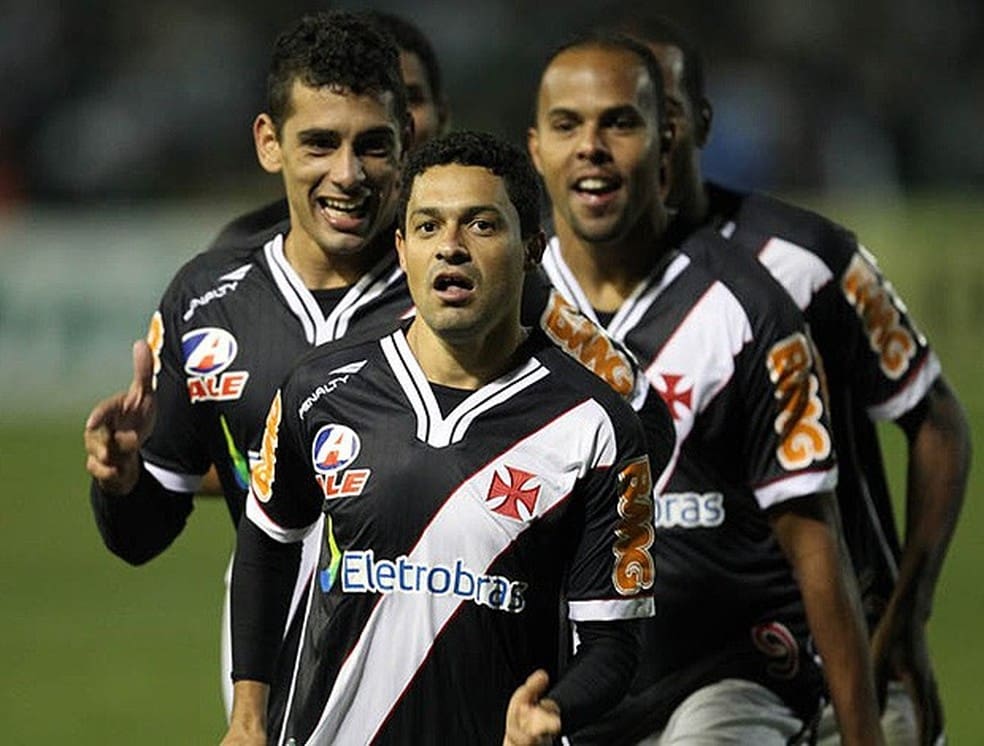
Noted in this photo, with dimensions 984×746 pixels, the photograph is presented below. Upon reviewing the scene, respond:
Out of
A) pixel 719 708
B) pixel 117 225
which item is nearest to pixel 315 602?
pixel 719 708

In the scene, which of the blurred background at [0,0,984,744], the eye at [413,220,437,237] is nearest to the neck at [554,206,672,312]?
the eye at [413,220,437,237]

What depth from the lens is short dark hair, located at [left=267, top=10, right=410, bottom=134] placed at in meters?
5.50

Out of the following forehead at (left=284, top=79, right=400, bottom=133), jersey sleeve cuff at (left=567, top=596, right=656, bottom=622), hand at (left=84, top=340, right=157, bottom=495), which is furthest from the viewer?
forehead at (left=284, top=79, right=400, bottom=133)

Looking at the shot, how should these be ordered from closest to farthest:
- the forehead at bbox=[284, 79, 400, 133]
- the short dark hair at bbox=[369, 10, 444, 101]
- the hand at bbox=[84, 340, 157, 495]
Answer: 1. the hand at bbox=[84, 340, 157, 495]
2. the forehead at bbox=[284, 79, 400, 133]
3. the short dark hair at bbox=[369, 10, 444, 101]

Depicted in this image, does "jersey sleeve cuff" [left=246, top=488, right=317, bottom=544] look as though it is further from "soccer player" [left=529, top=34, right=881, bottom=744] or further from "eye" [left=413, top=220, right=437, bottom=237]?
"soccer player" [left=529, top=34, right=881, bottom=744]

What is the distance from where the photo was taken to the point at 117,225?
61.2 ft

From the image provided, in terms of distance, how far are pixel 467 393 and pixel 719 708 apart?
1.37m

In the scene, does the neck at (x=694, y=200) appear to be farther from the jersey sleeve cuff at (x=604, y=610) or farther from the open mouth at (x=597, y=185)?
the jersey sleeve cuff at (x=604, y=610)

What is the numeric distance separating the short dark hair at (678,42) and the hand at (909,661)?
154 cm

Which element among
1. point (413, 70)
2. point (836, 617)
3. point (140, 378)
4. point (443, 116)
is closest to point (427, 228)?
point (140, 378)

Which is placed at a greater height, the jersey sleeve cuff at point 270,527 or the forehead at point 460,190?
the forehead at point 460,190

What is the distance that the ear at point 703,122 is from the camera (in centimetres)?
688

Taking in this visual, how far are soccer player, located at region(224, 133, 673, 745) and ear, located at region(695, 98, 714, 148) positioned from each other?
2012 mm

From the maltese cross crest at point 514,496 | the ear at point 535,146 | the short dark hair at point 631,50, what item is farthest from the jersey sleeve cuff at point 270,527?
the short dark hair at point 631,50
